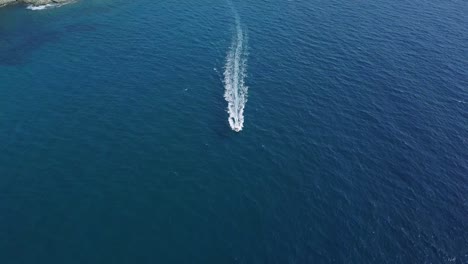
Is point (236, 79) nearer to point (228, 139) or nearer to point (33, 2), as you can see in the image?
point (228, 139)

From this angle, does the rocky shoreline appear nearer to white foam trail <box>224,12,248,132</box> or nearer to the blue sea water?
the blue sea water

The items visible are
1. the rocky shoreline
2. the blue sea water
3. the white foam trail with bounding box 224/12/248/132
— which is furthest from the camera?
the rocky shoreline

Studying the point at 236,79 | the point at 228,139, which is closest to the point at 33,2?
the point at 236,79

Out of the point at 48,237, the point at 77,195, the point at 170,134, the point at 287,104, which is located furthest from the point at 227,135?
the point at 48,237

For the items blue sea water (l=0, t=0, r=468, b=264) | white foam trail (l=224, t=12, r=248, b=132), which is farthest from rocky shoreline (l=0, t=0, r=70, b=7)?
Result: white foam trail (l=224, t=12, r=248, b=132)

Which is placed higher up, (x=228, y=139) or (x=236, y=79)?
(x=236, y=79)

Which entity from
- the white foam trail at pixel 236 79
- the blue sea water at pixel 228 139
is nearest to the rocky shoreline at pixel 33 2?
the blue sea water at pixel 228 139

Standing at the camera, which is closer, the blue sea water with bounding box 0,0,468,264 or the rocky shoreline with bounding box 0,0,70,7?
the blue sea water with bounding box 0,0,468,264
